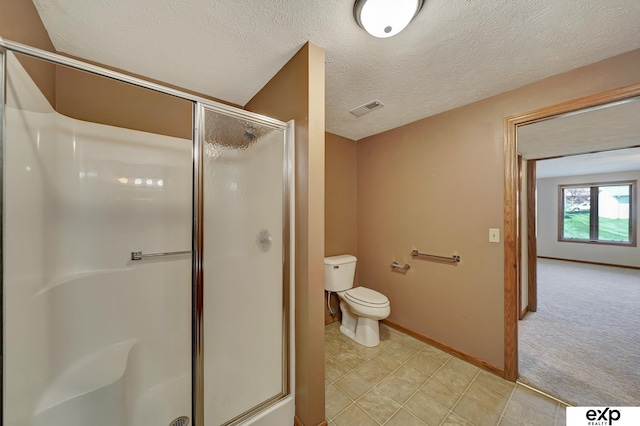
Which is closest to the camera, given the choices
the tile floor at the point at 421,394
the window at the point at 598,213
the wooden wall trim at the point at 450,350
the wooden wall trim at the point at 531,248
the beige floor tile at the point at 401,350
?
the tile floor at the point at 421,394

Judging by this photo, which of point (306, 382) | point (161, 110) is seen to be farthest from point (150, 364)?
point (161, 110)

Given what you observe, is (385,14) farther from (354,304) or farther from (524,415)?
(524,415)

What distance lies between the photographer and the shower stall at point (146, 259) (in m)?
1.06

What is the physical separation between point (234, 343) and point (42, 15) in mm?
1982

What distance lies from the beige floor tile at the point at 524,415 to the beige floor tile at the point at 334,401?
3.25ft

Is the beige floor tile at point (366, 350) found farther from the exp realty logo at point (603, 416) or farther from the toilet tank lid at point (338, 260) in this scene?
the exp realty logo at point (603, 416)

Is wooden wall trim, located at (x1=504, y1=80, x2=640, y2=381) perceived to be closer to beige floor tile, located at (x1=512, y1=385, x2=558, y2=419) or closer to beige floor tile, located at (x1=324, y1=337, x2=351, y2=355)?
beige floor tile, located at (x1=512, y1=385, x2=558, y2=419)

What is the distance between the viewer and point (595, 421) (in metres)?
1.30

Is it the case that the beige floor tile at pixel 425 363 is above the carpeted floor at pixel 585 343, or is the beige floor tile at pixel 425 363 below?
below

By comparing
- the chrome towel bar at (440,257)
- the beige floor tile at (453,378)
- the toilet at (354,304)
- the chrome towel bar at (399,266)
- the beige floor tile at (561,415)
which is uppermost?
the chrome towel bar at (440,257)

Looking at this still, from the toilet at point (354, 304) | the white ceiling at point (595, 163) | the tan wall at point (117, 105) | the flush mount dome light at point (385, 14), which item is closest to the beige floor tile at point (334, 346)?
the toilet at point (354, 304)

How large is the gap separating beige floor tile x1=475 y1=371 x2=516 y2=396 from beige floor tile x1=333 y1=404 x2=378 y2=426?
0.94 m

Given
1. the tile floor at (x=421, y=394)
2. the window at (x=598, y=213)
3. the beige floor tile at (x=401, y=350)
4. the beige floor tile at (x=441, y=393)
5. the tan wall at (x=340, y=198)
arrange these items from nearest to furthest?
the tile floor at (x=421, y=394)
the beige floor tile at (x=441, y=393)
the beige floor tile at (x=401, y=350)
the tan wall at (x=340, y=198)
the window at (x=598, y=213)

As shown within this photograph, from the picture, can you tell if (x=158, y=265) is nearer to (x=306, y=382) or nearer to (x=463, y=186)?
(x=306, y=382)
